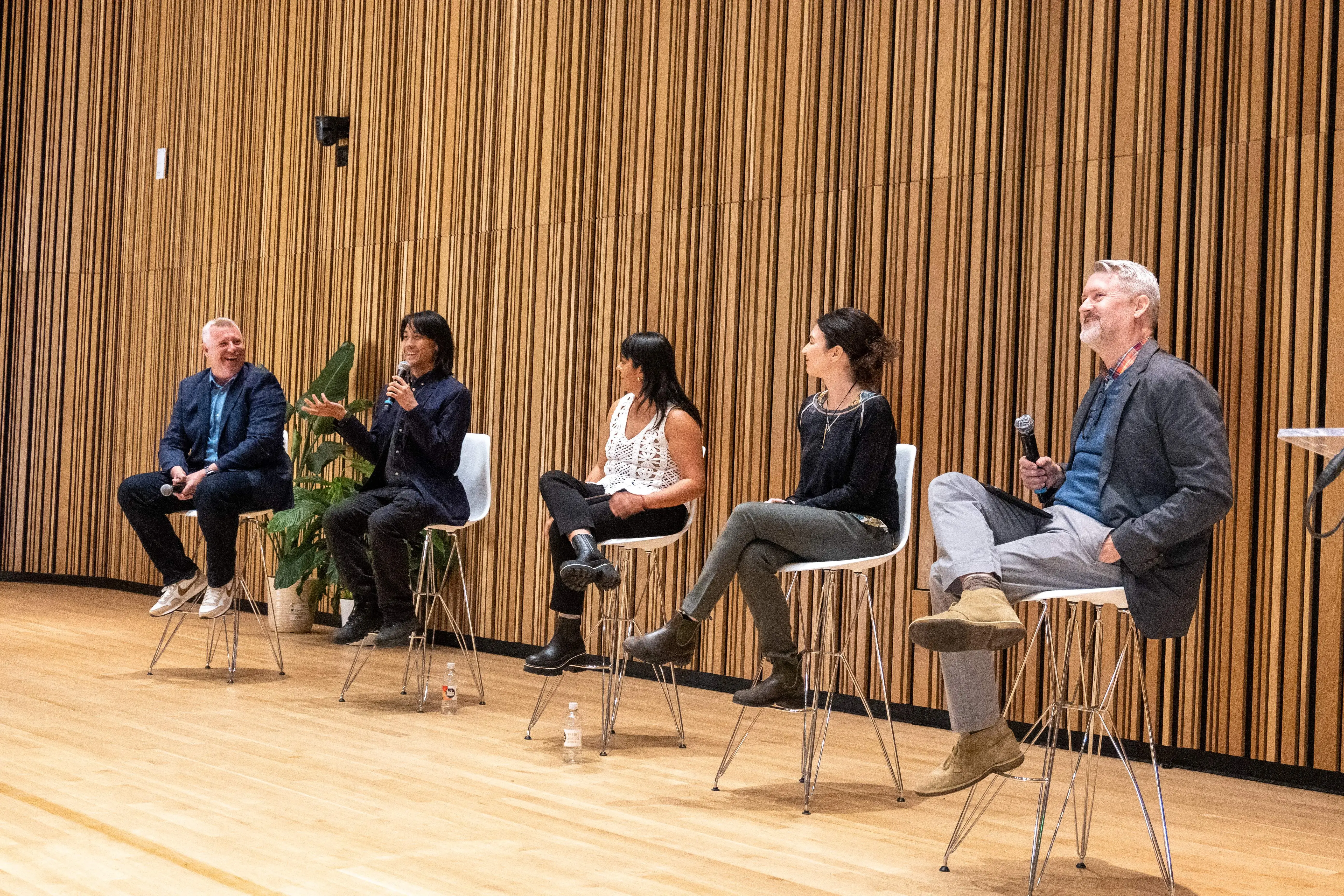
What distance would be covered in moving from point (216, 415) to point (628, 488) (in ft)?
7.03

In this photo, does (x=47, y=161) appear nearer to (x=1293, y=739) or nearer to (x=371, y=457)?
(x=371, y=457)

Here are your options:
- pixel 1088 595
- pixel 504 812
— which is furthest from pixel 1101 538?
pixel 504 812

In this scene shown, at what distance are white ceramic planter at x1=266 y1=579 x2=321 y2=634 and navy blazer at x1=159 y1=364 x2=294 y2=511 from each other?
5.29 ft

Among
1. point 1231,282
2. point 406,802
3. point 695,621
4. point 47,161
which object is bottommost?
point 406,802

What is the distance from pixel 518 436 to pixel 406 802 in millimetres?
3381

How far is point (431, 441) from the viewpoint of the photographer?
491cm

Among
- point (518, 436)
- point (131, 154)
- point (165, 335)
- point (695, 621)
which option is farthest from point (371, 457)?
point (131, 154)

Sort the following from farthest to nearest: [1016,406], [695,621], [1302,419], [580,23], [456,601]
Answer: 1. [456,601]
2. [580,23]
3. [1016,406]
4. [1302,419]
5. [695,621]

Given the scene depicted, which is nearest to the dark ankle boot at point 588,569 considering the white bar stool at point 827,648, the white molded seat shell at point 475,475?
the white bar stool at point 827,648

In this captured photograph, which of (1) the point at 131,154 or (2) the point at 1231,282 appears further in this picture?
(1) the point at 131,154

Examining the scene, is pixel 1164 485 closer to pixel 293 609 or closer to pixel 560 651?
pixel 560 651

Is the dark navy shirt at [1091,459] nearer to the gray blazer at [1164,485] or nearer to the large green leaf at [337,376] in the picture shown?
the gray blazer at [1164,485]

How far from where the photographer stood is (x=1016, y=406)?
4750mm

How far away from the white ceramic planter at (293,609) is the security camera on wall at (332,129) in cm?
247
